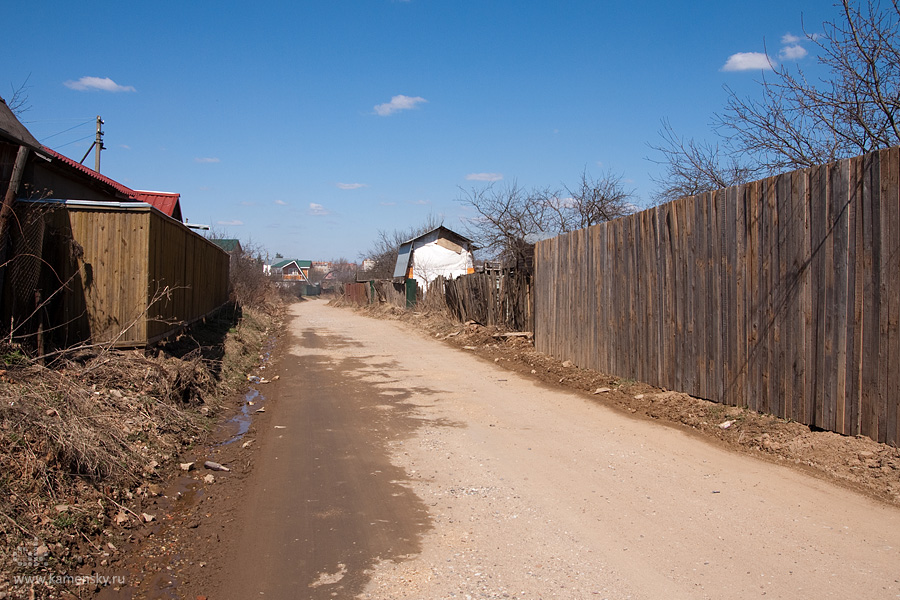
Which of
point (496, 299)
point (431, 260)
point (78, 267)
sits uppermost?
point (431, 260)

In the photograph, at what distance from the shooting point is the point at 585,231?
10.5 metres

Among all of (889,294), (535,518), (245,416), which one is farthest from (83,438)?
(889,294)

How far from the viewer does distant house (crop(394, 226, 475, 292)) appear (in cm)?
4172

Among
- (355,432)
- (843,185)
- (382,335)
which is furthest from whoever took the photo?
(382,335)

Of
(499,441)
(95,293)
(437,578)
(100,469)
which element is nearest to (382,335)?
(95,293)

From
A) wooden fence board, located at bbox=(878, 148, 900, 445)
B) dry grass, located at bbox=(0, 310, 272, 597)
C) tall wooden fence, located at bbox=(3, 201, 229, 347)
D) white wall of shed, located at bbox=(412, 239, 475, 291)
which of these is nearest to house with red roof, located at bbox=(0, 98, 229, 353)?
Result: tall wooden fence, located at bbox=(3, 201, 229, 347)

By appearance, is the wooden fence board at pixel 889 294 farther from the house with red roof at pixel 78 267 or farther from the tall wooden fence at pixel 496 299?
the tall wooden fence at pixel 496 299

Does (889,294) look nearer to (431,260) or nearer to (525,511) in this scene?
(525,511)

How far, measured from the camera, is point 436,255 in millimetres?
42031

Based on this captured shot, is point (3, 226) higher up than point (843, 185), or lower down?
lower down

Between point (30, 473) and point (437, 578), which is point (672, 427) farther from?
point (30, 473)

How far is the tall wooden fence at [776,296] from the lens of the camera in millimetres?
5230

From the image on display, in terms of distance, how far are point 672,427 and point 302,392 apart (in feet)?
18.2

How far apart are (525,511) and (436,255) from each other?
124 ft
